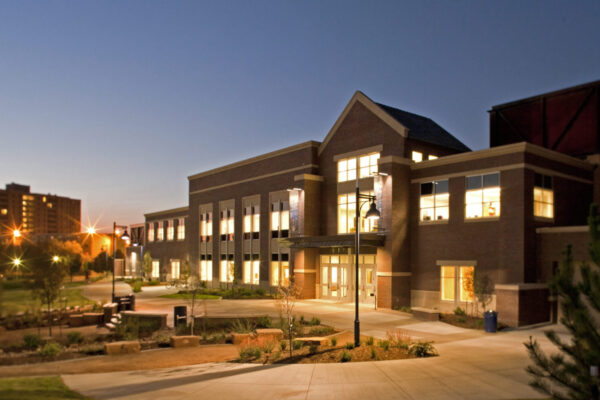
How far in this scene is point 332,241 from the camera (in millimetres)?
33781

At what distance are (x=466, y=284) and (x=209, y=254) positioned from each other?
3237 cm

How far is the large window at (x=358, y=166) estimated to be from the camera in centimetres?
3481

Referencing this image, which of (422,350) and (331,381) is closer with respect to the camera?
(331,381)

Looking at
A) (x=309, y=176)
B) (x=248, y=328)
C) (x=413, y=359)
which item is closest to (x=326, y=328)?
(x=248, y=328)

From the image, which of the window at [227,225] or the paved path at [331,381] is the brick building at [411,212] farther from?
the paved path at [331,381]

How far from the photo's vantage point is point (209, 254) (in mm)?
53781

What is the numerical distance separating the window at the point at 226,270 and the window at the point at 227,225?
230cm

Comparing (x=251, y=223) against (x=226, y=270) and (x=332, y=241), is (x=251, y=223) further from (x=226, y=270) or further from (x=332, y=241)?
(x=332, y=241)

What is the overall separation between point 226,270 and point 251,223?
22.2 ft

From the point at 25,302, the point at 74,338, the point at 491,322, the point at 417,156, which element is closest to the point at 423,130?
the point at 417,156

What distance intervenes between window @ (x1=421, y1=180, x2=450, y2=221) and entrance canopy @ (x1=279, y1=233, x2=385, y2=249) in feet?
11.1

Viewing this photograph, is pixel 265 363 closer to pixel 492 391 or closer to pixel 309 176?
pixel 492 391

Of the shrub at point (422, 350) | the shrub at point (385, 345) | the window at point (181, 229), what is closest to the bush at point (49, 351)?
the shrub at point (385, 345)

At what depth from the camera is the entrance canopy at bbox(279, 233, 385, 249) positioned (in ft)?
103
